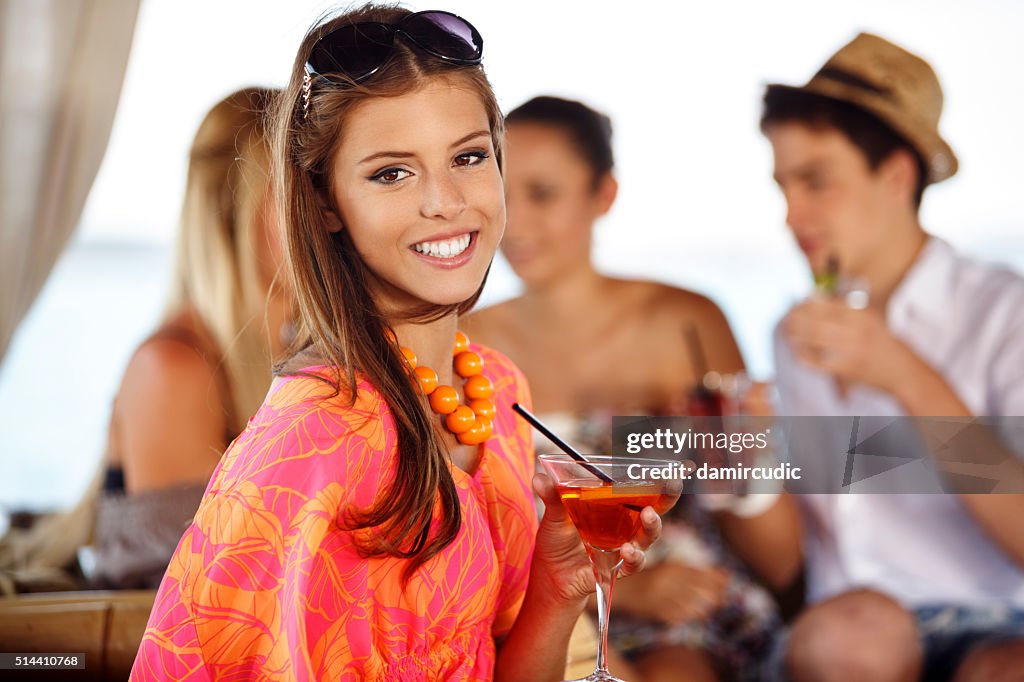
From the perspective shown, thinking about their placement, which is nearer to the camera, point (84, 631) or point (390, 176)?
point (390, 176)

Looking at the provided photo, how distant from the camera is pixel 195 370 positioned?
9.01 ft

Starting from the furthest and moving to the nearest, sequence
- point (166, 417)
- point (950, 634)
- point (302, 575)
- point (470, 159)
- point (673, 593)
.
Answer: point (673, 593), point (950, 634), point (166, 417), point (470, 159), point (302, 575)

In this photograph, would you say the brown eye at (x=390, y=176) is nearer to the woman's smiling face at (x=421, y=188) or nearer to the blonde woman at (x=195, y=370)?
the woman's smiling face at (x=421, y=188)

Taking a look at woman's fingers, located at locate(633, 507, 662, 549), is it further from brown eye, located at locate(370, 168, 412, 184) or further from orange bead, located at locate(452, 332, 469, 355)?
brown eye, located at locate(370, 168, 412, 184)

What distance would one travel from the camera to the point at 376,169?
1.30m

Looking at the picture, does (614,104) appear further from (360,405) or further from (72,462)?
(360,405)

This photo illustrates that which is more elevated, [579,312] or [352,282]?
[352,282]

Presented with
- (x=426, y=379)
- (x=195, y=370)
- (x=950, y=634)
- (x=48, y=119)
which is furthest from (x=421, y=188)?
(x=950, y=634)

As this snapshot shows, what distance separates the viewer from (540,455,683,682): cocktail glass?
119 cm

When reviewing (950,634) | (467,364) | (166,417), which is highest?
(467,364)

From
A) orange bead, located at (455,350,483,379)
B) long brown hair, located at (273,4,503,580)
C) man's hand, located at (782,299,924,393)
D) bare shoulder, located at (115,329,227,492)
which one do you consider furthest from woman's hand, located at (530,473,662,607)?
man's hand, located at (782,299,924,393)

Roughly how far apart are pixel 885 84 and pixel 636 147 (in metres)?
0.86

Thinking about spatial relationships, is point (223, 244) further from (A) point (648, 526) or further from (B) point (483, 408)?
(A) point (648, 526)

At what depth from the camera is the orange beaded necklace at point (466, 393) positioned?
55.0 inches
